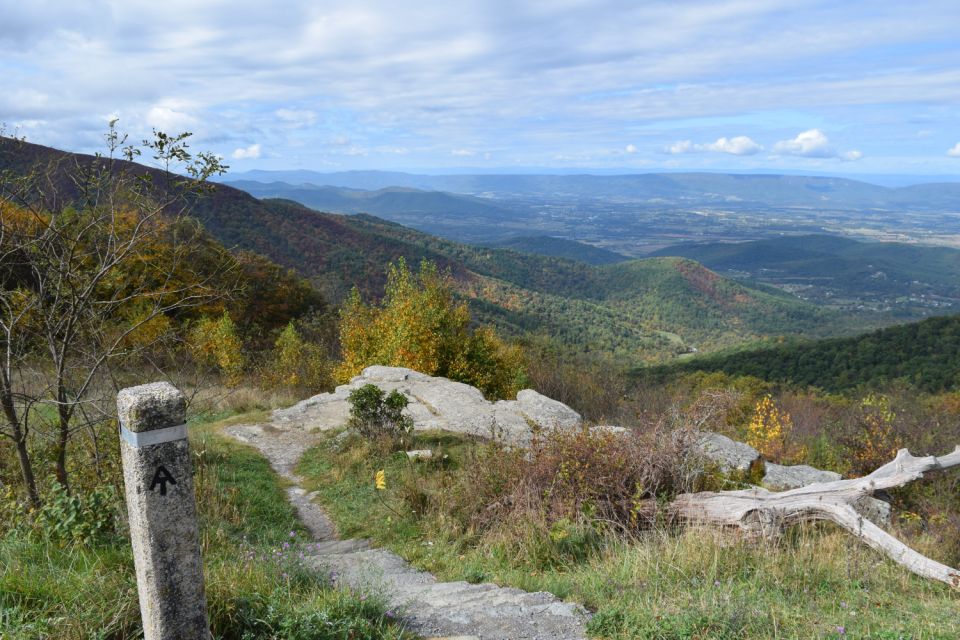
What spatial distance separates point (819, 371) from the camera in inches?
1677

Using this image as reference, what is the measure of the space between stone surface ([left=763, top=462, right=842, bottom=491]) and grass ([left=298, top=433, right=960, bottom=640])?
318cm

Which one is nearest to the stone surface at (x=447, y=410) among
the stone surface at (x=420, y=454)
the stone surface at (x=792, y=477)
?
the stone surface at (x=420, y=454)

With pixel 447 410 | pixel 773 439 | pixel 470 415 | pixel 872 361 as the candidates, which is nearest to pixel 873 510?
pixel 470 415

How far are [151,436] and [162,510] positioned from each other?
34cm

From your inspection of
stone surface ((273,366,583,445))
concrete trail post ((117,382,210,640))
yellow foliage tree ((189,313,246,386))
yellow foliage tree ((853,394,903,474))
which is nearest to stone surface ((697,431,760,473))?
stone surface ((273,366,583,445))

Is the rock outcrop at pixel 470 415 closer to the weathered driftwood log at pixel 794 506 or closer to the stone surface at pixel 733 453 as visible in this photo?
the stone surface at pixel 733 453

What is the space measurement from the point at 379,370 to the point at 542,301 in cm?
8456

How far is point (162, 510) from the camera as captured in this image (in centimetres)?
262

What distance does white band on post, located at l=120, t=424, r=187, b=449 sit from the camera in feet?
8.33

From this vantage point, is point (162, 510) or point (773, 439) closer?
point (162, 510)

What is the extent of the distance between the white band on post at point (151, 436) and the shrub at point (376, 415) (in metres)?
7.05

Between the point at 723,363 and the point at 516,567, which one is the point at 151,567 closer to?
the point at 516,567

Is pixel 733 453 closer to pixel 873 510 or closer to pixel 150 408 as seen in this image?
pixel 873 510

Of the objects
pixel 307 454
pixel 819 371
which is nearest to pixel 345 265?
pixel 819 371
